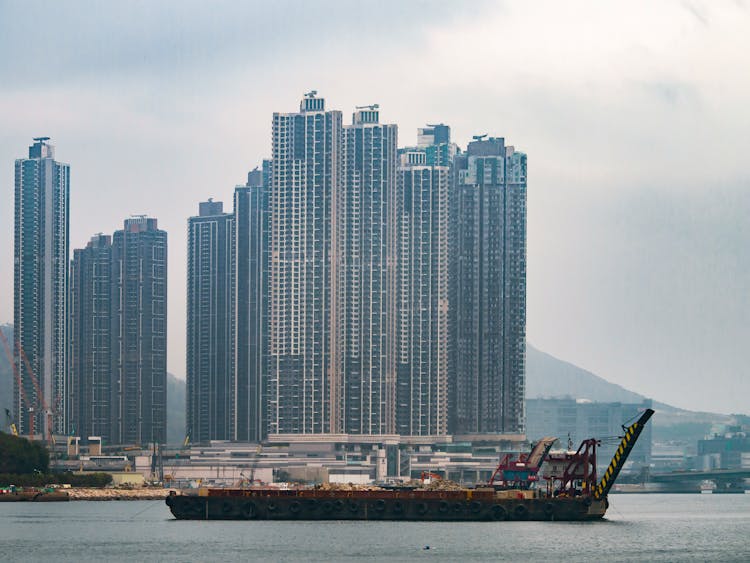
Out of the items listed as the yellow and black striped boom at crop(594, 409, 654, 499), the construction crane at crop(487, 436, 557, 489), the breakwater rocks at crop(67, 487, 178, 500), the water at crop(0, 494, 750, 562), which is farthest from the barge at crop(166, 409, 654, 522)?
the breakwater rocks at crop(67, 487, 178, 500)

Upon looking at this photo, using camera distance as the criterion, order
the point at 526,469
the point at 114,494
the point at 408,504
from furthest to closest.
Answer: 1. the point at 114,494
2. the point at 526,469
3. the point at 408,504

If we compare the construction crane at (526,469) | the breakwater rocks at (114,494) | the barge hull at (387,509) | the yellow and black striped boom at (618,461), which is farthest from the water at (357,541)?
the breakwater rocks at (114,494)

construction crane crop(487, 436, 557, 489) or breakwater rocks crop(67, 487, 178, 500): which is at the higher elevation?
construction crane crop(487, 436, 557, 489)

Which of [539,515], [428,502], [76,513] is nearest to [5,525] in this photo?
[76,513]

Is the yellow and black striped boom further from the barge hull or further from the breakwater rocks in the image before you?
the breakwater rocks

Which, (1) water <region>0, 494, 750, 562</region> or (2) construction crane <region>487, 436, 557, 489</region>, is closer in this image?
(1) water <region>0, 494, 750, 562</region>

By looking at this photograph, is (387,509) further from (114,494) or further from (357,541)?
(114,494)

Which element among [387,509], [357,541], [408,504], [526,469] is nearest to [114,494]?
[526,469]

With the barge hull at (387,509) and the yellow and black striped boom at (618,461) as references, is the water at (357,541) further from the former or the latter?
the yellow and black striped boom at (618,461)
